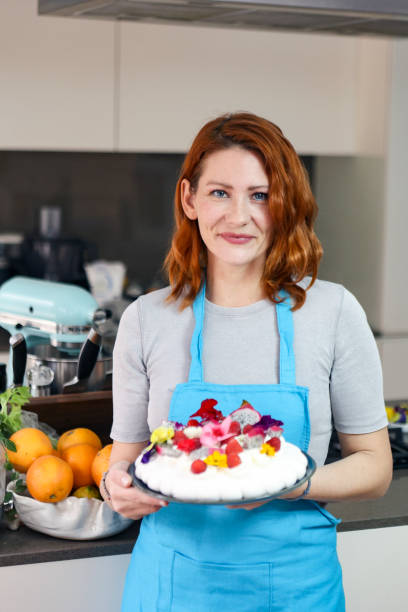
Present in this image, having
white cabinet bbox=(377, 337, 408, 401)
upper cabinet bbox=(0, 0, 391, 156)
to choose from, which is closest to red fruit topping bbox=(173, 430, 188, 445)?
upper cabinet bbox=(0, 0, 391, 156)

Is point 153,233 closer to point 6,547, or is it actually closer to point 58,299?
point 58,299

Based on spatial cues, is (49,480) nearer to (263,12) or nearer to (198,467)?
(198,467)

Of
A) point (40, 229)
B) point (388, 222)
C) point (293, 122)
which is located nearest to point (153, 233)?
point (40, 229)

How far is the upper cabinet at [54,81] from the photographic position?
113 inches

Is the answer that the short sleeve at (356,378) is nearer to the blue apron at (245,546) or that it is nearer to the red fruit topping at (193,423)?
the blue apron at (245,546)

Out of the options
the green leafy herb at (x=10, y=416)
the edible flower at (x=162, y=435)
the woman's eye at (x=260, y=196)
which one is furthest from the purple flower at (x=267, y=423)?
the green leafy herb at (x=10, y=416)

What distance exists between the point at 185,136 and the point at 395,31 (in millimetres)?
1281

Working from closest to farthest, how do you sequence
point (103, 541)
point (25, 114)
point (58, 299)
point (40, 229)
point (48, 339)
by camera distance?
point (103, 541), point (58, 299), point (48, 339), point (25, 114), point (40, 229)

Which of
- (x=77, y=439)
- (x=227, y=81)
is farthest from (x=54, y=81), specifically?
(x=77, y=439)

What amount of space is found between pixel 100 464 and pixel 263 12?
0.98 meters

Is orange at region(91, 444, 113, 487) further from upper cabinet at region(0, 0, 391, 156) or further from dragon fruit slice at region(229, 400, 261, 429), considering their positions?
upper cabinet at region(0, 0, 391, 156)

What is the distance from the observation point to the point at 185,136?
10.2 feet

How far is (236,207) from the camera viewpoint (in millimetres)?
1200

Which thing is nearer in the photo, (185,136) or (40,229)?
(185,136)
